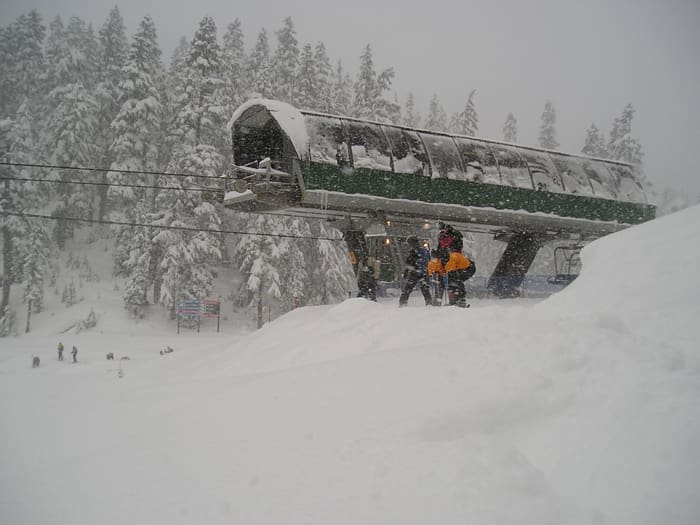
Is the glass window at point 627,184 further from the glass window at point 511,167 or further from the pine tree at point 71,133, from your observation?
the pine tree at point 71,133

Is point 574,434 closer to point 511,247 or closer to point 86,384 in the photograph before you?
point 86,384

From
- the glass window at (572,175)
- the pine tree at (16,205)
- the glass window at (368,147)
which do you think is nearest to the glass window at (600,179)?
the glass window at (572,175)

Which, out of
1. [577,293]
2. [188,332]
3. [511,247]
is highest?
[511,247]

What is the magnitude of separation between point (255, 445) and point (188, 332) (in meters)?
25.2

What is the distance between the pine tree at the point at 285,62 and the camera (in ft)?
100

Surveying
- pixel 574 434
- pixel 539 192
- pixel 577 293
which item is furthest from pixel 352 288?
pixel 574 434

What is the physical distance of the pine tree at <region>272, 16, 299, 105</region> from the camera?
30.6 metres

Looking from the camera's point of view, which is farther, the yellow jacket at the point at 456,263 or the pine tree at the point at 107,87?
the pine tree at the point at 107,87

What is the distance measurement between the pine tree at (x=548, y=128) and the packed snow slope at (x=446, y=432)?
1787 inches

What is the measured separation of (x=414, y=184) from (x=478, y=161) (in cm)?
268

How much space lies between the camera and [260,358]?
8.09 metres

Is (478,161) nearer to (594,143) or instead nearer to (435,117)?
(594,143)

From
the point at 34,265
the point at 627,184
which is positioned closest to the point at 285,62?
the point at 34,265

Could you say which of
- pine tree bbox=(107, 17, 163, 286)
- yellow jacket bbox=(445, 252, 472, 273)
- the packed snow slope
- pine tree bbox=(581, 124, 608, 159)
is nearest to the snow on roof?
yellow jacket bbox=(445, 252, 472, 273)
